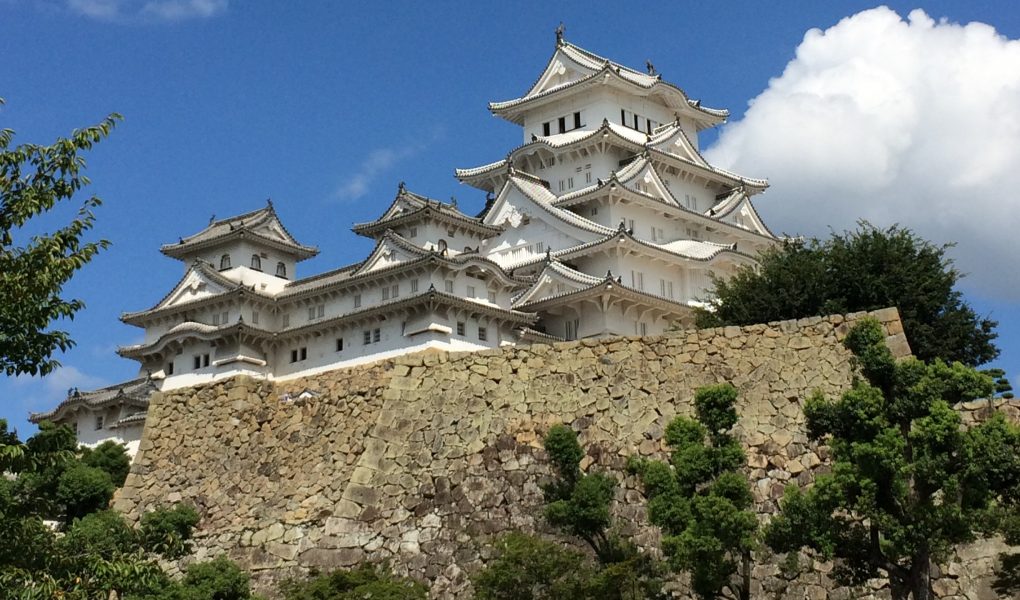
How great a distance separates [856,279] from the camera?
30875 mm

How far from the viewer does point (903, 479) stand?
1675cm

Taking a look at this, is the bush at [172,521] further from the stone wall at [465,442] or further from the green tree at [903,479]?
the green tree at [903,479]

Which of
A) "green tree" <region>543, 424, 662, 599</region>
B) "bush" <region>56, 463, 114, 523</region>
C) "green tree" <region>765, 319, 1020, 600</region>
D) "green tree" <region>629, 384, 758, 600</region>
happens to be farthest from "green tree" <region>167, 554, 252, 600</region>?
"bush" <region>56, 463, 114, 523</region>

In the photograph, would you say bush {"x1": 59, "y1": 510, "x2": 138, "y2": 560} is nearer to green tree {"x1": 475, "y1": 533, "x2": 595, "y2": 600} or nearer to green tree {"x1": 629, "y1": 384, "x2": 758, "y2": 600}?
green tree {"x1": 475, "y1": 533, "x2": 595, "y2": 600}

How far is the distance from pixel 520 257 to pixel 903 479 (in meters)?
41.3

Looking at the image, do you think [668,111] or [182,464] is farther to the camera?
[668,111]

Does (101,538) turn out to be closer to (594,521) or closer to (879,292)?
(594,521)

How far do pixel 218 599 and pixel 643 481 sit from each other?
266 inches

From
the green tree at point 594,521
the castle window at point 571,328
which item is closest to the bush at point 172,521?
the green tree at point 594,521

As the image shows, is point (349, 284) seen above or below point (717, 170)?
below

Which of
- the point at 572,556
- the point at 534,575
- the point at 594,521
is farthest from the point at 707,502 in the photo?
the point at 534,575

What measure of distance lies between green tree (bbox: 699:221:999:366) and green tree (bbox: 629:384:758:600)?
1174 cm

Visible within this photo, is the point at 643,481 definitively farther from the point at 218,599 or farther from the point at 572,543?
the point at 218,599

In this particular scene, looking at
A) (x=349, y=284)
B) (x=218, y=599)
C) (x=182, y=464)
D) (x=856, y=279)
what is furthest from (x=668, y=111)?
(x=218, y=599)
